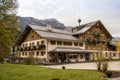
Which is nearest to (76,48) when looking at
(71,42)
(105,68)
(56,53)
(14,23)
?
(71,42)

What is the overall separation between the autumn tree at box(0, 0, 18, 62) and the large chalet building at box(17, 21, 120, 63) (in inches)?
660

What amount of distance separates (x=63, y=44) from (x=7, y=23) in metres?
24.2

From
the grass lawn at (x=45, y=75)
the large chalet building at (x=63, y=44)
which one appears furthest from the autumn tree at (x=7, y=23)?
the large chalet building at (x=63, y=44)

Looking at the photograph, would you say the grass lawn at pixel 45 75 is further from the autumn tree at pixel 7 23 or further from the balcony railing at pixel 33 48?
the balcony railing at pixel 33 48

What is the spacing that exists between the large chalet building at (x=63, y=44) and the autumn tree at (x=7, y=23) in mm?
16769

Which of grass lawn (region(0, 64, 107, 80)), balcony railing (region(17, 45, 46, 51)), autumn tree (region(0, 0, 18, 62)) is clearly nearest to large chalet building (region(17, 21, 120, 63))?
balcony railing (region(17, 45, 46, 51))

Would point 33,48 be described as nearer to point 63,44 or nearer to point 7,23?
point 63,44

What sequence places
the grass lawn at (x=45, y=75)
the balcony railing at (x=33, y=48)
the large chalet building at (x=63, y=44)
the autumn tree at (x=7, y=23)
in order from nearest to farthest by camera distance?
the grass lawn at (x=45, y=75) < the autumn tree at (x=7, y=23) < the large chalet building at (x=63, y=44) < the balcony railing at (x=33, y=48)

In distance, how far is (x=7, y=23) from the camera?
29.3 m

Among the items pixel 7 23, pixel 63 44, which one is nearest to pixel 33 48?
pixel 63 44

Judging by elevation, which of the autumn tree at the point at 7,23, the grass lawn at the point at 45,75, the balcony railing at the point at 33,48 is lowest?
the grass lawn at the point at 45,75

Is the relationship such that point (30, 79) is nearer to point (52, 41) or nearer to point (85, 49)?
point (52, 41)

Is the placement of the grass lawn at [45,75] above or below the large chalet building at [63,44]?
below

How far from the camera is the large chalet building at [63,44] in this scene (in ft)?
159
